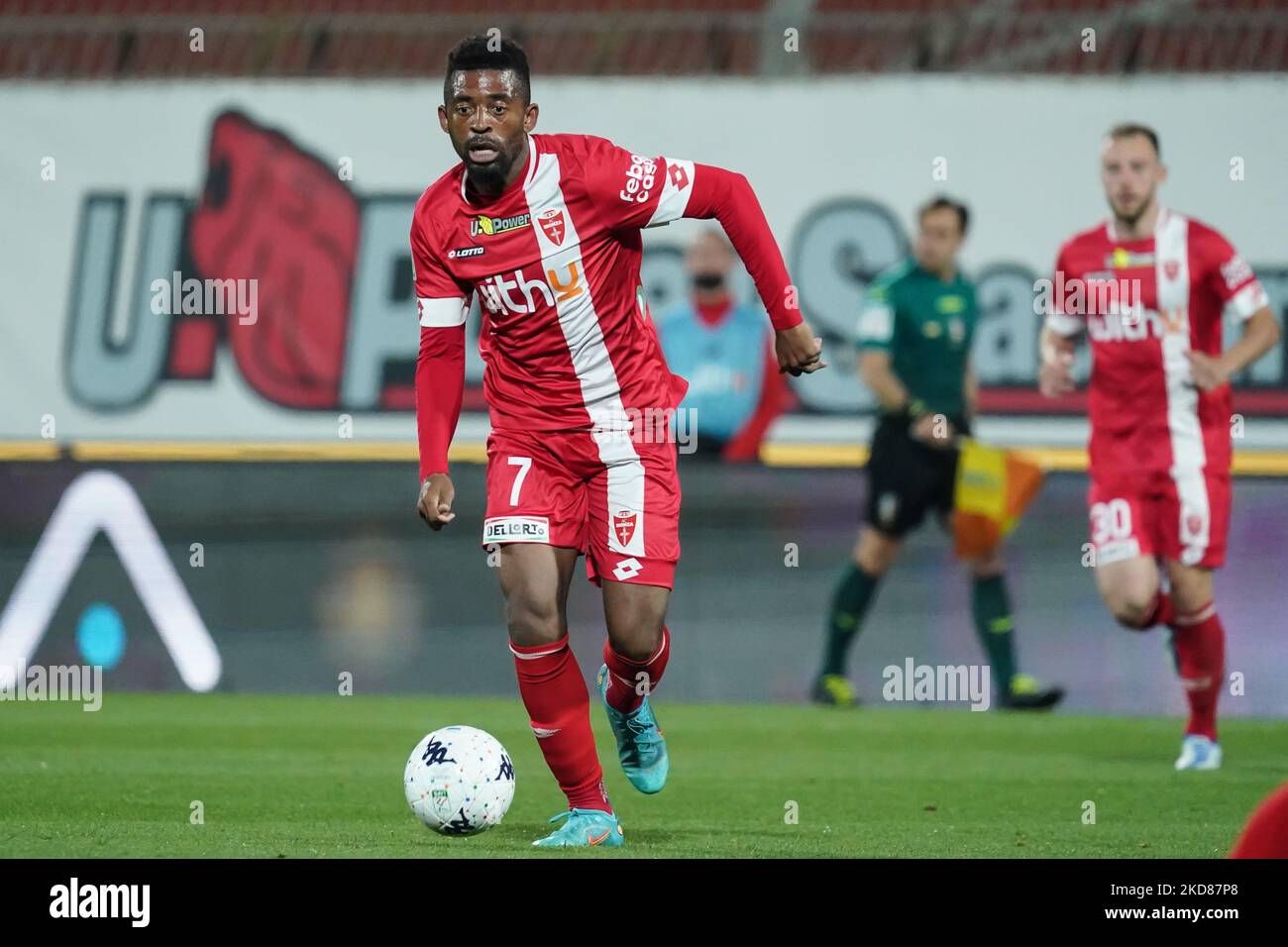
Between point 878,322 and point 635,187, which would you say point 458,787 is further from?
point 878,322

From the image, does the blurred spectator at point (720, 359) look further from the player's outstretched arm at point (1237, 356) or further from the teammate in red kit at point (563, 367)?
the teammate in red kit at point (563, 367)

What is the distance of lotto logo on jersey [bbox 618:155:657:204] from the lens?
224 inches

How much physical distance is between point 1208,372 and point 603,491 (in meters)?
2.81

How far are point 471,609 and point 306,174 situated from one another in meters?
2.63

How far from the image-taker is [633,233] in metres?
5.86

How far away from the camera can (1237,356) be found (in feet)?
25.0

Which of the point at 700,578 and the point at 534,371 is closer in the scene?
the point at 534,371

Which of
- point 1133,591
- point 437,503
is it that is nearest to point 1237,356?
point 1133,591

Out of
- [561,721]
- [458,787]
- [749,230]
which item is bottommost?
[458,787]

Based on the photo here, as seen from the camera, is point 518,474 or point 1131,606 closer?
point 518,474

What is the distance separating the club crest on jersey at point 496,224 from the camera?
18.4ft
